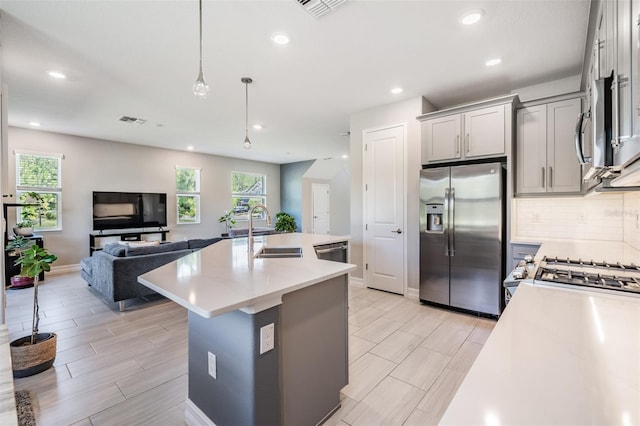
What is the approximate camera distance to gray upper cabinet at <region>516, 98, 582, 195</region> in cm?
305

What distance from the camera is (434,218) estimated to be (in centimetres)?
364

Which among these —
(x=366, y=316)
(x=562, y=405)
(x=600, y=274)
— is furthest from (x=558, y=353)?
(x=366, y=316)

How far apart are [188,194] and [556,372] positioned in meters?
8.24

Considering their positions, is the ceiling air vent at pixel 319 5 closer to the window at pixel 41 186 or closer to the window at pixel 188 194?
the window at pixel 41 186

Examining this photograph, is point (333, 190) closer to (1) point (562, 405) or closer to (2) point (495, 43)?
(2) point (495, 43)

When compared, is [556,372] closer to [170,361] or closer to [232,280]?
[232,280]

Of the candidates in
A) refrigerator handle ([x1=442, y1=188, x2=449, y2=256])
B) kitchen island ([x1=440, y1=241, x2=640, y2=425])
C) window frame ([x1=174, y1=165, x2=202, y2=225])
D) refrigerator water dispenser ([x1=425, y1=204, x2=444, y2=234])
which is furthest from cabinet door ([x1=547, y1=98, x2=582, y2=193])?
window frame ([x1=174, y1=165, x2=202, y2=225])

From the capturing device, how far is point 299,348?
1.59 m

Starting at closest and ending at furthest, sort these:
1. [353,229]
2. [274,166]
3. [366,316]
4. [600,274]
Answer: [600,274] → [366,316] → [353,229] → [274,166]

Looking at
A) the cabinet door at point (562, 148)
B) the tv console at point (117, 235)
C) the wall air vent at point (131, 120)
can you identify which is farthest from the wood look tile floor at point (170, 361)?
the wall air vent at point (131, 120)

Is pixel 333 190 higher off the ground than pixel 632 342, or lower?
higher

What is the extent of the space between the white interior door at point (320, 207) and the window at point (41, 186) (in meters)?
6.48

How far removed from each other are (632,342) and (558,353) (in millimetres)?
256

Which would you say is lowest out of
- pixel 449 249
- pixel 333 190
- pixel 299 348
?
pixel 299 348
